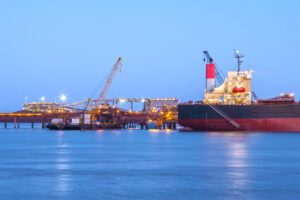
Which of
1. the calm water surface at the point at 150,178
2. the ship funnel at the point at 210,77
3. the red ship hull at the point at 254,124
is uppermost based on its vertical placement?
the ship funnel at the point at 210,77

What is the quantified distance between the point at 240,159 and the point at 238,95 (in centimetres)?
4530

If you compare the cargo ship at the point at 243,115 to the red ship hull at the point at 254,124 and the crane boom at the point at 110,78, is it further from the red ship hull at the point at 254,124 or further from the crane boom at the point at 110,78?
the crane boom at the point at 110,78

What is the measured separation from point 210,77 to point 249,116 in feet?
44.1

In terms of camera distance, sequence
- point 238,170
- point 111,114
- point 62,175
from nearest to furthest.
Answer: point 62,175 < point 238,170 < point 111,114

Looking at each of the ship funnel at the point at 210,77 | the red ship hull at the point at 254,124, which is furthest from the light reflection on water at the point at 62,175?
the ship funnel at the point at 210,77

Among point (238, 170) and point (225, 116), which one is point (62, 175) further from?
point (225, 116)

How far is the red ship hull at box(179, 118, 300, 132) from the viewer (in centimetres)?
7156

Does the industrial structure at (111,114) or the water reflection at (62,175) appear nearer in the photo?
the water reflection at (62,175)

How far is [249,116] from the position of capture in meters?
71.8

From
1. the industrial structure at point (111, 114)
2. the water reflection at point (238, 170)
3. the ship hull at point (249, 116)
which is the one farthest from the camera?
the industrial structure at point (111, 114)

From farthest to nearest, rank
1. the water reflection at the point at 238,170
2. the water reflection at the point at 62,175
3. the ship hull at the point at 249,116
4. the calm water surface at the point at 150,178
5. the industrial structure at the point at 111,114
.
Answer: the industrial structure at the point at 111,114
the ship hull at the point at 249,116
the water reflection at the point at 238,170
the water reflection at the point at 62,175
the calm water surface at the point at 150,178

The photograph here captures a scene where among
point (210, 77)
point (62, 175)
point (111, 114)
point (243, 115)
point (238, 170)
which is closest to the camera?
point (62, 175)

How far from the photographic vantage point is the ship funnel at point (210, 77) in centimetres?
8209

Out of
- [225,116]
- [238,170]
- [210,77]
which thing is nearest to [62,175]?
[238,170]
